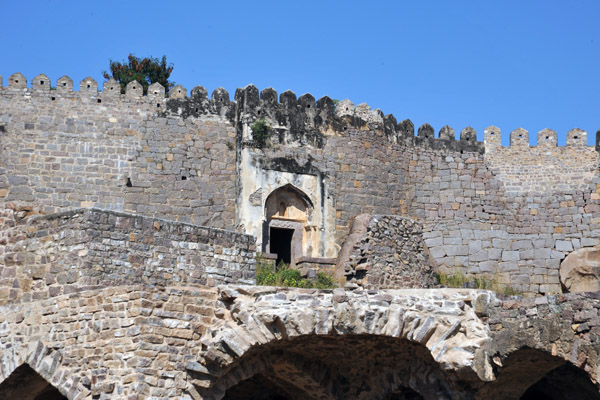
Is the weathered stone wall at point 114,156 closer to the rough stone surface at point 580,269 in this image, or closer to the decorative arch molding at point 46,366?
the decorative arch molding at point 46,366

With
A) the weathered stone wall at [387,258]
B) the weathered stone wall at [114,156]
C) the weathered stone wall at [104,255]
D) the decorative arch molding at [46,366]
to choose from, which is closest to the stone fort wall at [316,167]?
the weathered stone wall at [114,156]

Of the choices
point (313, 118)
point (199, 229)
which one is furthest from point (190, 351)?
point (313, 118)

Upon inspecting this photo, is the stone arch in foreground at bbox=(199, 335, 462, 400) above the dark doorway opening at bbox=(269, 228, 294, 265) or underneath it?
underneath

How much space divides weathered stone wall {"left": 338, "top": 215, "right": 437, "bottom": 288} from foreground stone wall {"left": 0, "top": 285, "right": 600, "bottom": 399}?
446cm

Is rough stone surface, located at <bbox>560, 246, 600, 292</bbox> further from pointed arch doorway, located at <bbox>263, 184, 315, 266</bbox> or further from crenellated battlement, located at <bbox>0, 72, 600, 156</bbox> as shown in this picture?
pointed arch doorway, located at <bbox>263, 184, 315, 266</bbox>

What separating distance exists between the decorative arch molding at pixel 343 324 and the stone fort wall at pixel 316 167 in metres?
6.25

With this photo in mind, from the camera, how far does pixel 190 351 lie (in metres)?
13.9

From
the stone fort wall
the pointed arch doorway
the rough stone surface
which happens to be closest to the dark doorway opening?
the pointed arch doorway

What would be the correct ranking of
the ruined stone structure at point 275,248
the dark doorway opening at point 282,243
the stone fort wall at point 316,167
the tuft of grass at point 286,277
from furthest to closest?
the dark doorway opening at point 282,243
the stone fort wall at point 316,167
the tuft of grass at point 286,277
the ruined stone structure at point 275,248

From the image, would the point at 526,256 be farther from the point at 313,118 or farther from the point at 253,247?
the point at 253,247

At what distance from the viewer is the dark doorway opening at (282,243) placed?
2136cm

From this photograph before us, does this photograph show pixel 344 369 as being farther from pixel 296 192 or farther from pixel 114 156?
pixel 114 156

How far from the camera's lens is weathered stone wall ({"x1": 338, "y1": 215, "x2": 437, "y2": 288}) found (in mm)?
19312

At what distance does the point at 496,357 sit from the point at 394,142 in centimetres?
934
